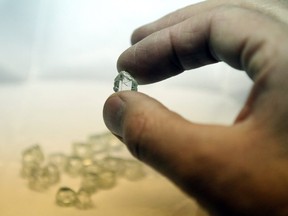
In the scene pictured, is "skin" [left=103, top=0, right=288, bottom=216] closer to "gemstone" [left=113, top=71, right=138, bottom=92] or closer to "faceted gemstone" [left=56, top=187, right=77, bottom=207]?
"gemstone" [left=113, top=71, right=138, bottom=92]

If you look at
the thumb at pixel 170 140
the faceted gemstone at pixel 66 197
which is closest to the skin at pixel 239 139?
the thumb at pixel 170 140

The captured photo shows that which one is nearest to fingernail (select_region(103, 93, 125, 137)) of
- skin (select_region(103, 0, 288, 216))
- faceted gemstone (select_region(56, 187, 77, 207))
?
skin (select_region(103, 0, 288, 216))

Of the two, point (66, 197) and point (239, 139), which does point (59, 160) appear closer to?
point (66, 197)

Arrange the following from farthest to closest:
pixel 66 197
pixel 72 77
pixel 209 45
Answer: pixel 72 77, pixel 66 197, pixel 209 45

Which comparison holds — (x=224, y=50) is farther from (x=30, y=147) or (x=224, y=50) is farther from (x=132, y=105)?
(x=30, y=147)

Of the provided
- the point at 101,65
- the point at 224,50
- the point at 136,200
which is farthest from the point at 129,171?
the point at 224,50

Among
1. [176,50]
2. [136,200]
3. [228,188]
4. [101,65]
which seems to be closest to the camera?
[228,188]

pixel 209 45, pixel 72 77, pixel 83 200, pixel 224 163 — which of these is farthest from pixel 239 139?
pixel 72 77
